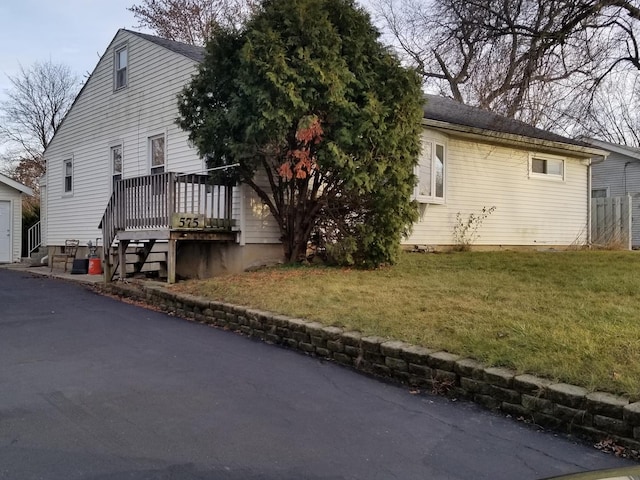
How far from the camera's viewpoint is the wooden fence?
16.7m

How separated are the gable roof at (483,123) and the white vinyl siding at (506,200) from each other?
1.82 ft

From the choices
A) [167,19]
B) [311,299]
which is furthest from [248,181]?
[167,19]

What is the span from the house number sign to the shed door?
1307 centimetres

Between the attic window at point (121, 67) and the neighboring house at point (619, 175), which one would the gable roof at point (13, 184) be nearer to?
the attic window at point (121, 67)

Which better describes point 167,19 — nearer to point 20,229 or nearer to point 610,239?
point 20,229

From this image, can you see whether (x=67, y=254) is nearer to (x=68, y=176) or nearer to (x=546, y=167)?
(x=68, y=176)

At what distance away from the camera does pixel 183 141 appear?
12398mm

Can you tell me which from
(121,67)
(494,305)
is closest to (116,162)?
(121,67)

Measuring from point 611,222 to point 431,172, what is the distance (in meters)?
8.26

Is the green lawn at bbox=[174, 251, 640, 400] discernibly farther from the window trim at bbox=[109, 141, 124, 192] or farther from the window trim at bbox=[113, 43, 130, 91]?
the window trim at bbox=[113, 43, 130, 91]

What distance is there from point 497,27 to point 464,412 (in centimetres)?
832

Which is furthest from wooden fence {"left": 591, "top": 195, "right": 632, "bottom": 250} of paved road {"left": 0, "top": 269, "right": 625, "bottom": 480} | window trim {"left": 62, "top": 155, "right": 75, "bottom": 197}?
window trim {"left": 62, "top": 155, "right": 75, "bottom": 197}

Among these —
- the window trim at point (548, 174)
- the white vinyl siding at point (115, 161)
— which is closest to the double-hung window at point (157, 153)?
the white vinyl siding at point (115, 161)

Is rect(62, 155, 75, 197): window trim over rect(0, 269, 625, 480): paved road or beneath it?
over
